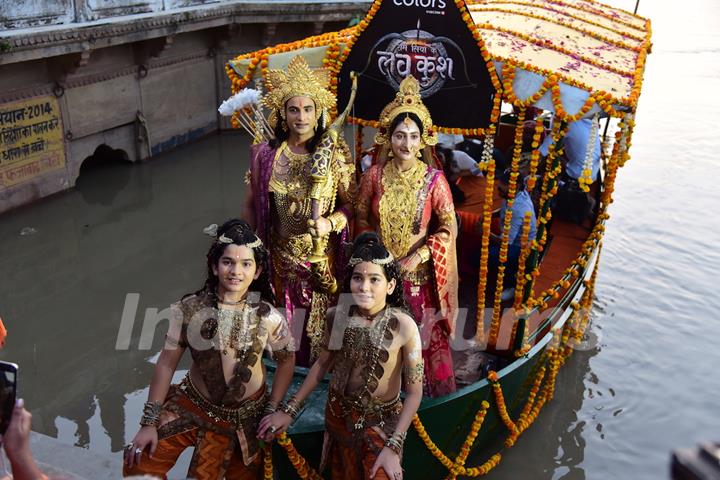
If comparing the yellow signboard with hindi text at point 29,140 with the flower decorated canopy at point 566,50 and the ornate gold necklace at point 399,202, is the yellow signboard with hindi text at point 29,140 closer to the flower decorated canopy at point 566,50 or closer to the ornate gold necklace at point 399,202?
the flower decorated canopy at point 566,50

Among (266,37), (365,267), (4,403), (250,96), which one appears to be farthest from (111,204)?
(4,403)

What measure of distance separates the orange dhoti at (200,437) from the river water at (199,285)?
7.08ft

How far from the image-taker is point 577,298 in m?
5.75

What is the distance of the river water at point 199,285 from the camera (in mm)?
5266

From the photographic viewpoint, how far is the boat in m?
3.67

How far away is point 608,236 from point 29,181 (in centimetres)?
719

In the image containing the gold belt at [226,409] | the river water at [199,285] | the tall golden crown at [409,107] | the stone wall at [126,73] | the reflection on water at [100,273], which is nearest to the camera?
the gold belt at [226,409]

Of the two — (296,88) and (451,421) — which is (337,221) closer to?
(296,88)

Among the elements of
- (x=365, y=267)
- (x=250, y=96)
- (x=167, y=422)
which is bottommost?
(x=167, y=422)

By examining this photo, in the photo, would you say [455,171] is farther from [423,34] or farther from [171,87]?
→ [171,87]

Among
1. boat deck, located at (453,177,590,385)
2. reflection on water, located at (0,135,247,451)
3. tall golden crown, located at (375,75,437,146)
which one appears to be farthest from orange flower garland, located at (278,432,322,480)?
reflection on water, located at (0,135,247,451)

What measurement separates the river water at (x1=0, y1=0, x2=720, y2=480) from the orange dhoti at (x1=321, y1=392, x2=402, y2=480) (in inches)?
83.2

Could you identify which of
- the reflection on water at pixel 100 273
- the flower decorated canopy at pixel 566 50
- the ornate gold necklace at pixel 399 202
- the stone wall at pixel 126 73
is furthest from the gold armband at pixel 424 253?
the stone wall at pixel 126 73

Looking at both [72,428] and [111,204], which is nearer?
[72,428]
